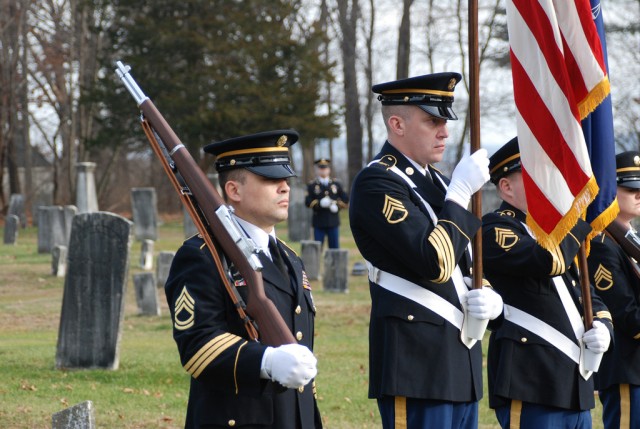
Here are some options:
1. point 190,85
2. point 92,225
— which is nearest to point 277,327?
point 92,225

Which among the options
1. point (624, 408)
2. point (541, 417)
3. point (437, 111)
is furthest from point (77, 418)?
point (624, 408)

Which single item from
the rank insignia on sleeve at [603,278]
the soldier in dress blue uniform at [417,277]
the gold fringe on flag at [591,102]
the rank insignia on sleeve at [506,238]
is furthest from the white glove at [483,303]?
the rank insignia on sleeve at [603,278]

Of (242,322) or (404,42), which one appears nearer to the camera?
(242,322)

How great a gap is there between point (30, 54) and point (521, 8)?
1340 inches

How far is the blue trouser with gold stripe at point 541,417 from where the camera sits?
5641 mm

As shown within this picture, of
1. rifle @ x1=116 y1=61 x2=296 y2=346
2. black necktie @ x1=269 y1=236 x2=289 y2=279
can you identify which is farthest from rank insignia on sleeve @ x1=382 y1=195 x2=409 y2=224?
rifle @ x1=116 y1=61 x2=296 y2=346

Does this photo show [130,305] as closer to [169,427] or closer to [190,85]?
[169,427]

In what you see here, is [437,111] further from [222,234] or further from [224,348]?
[224,348]

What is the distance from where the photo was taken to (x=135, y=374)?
9.69 metres

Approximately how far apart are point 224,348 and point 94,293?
6.01m

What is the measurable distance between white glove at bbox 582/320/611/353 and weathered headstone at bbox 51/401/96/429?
2.35 metres

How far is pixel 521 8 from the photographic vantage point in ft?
18.0

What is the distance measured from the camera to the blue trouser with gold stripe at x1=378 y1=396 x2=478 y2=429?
5.16 meters

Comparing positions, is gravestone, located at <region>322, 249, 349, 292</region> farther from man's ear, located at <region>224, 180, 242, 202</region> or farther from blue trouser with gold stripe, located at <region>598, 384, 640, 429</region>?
Answer: man's ear, located at <region>224, 180, 242, 202</region>
